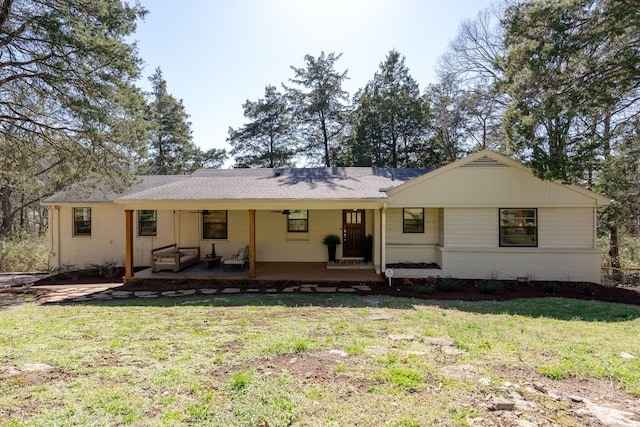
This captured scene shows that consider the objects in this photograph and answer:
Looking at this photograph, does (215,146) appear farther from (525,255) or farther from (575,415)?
(575,415)

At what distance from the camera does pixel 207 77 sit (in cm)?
1442

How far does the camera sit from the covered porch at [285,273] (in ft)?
33.9

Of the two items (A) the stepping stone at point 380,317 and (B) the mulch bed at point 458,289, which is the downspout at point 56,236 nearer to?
(B) the mulch bed at point 458,289

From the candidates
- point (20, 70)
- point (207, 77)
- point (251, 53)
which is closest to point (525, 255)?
point (251, 53)

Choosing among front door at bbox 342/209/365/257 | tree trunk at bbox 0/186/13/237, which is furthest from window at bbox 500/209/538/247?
tree trunk at bbox 0/186/13/237

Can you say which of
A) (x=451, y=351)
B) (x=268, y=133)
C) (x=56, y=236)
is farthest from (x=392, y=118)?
(x=451, y=351)

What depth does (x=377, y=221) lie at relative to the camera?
1148cm

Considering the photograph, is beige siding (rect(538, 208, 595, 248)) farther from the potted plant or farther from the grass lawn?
the potted plant

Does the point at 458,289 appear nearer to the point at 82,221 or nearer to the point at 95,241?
the point at 95,241

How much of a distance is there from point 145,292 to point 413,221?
8.85 metres

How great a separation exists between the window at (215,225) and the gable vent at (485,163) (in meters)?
9.23

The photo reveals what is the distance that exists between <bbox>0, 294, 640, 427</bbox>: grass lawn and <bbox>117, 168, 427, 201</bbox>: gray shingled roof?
4230 millimetres

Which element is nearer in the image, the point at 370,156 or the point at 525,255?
the point at 525,255

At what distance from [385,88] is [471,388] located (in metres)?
23.8
